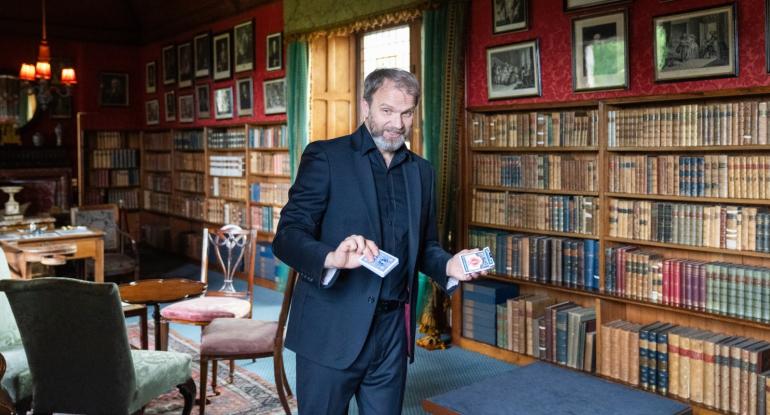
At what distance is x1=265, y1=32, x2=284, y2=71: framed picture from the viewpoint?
8.22 m

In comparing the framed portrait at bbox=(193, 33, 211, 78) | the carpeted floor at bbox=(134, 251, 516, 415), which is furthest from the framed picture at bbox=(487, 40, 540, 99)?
the framed portrait at bbox=(193, 33, 211, 78)

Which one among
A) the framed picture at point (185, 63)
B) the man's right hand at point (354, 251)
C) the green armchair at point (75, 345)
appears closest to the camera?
the man's right hand at point (354, 251)

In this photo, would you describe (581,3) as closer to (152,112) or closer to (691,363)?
(691,363)

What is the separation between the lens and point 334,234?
2273 mm

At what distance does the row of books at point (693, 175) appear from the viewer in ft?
13.5

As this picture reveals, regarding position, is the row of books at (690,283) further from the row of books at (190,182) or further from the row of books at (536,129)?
the row of books at (190,182)

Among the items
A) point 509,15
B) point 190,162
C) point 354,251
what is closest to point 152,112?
point 190,162

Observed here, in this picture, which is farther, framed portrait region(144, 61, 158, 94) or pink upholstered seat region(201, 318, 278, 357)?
framed portrait region(144, 61, 158, 94)

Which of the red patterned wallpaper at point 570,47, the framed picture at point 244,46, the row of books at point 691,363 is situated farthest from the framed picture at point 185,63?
the row of books at point 691,363

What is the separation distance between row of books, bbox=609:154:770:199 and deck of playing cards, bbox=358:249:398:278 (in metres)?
2.99

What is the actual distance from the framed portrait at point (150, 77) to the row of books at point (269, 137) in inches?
136

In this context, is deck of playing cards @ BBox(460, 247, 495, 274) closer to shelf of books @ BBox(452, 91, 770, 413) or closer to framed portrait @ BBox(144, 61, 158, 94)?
shelf of books @ BBox(452, 91, 770, 413)

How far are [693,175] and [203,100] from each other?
721 centimetres

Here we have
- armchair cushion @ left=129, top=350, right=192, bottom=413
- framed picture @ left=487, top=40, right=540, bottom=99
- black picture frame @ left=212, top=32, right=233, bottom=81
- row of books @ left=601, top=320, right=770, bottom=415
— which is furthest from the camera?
black picture frame @ left=212, top=32, right=233, bottom=81
